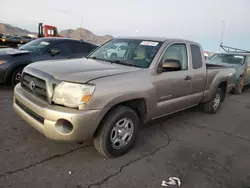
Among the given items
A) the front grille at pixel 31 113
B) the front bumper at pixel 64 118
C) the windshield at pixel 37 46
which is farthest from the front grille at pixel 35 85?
the windshield at pixel 37 46

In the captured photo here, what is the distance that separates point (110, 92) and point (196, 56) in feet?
8.94

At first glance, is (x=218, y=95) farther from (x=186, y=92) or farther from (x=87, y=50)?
(x=87, y=50)

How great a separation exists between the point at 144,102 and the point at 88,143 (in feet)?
3.60

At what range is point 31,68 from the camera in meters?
3.41

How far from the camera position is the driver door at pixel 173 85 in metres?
3.79

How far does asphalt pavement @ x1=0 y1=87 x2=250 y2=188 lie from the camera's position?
9.07 ft

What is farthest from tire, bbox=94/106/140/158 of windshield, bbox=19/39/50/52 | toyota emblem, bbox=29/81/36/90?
windshield, bbox=19/39/50/52

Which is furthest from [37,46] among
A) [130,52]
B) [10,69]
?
[130,52]

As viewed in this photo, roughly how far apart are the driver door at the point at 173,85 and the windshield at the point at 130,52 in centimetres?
24

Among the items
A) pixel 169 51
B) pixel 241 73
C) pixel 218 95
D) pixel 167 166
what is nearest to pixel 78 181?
pixel 167 166

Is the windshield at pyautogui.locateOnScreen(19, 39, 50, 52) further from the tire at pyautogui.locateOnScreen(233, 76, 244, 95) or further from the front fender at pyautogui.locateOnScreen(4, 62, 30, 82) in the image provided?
the tire at pyautogui.locateOnScreen(233, 76, 244, 95)

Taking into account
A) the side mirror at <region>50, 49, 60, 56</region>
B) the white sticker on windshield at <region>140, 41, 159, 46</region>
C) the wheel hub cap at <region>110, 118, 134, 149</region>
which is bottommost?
the wheel hub cap at <region>110, 118, 134, 149</region>

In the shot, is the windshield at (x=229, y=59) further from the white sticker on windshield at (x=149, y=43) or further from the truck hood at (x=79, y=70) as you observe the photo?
the truck hood at (x=79, y=70)

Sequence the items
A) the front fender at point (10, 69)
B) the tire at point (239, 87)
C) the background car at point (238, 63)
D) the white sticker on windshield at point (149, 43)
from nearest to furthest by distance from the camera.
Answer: the white sticker on windshield at point (149, 43)
the front fender at point (10, 69)
the background car at point (238, 63)
the tire at point (239, 87)
